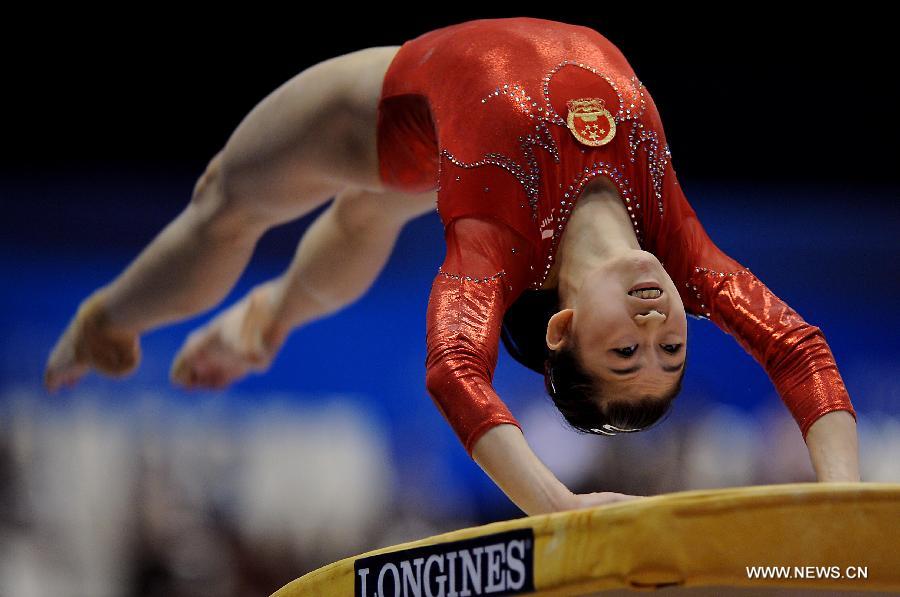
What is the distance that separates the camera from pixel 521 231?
69.7 inches

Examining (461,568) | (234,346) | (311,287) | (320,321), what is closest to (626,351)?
(461,568)

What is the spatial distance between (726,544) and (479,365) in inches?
23.6

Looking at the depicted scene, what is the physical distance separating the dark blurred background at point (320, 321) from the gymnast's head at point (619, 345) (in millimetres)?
1212

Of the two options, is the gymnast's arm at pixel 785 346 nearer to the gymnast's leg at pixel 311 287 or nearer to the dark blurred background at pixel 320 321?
the gymnast's leg at pixel 311 287

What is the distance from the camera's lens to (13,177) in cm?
330

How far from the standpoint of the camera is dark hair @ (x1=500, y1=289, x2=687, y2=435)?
5.58 feet

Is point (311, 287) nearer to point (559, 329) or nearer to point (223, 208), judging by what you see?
point (223, 208)

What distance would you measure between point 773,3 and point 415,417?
153 cm

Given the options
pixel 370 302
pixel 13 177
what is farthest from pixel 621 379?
pixel 13 177

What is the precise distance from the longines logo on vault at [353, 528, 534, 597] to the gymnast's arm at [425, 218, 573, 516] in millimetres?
285

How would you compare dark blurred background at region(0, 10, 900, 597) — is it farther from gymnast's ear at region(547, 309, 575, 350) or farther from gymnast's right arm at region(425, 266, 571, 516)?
→ gymnast's right arm at region(425, 266, 571, 516)

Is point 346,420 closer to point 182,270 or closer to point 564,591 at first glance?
point 182,270

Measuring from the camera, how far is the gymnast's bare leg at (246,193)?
85.9 inches

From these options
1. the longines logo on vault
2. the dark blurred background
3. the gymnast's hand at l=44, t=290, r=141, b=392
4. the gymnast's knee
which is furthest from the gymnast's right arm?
the dark blurred background
